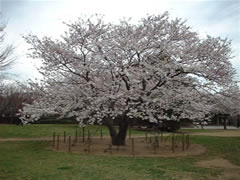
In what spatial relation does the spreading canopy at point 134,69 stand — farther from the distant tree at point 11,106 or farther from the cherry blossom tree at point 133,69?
the distant tree at point 11,106

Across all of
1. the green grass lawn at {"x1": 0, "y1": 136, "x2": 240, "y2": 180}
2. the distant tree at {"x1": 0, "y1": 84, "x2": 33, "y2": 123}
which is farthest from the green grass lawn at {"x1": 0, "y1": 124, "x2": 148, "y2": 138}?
the green grass lawn at {"x1": 0, "y1": 136, "x2": 240, "y2": 180}

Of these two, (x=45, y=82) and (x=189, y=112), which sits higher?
(x=45, y=82)

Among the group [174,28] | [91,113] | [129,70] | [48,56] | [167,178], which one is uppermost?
[174,28]

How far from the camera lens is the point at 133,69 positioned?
12.9 metres

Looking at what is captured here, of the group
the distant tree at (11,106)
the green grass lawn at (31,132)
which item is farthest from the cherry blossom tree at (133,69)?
the distant tree at (11,106)

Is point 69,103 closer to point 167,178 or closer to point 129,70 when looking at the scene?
point 129,70

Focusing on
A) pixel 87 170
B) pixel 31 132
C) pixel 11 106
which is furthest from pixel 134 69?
pixel 11 106

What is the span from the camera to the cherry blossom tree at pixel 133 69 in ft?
42.4

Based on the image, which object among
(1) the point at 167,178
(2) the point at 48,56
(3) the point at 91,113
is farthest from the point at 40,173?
(2) the point at 48,56

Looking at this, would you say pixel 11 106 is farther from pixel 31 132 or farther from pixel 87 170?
pixel 87 170

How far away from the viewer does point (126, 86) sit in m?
13.3

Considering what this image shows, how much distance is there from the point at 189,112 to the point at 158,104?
201cm

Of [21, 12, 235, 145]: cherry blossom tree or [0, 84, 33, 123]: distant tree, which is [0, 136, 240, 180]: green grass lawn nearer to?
[21, 12, 235, 145]: cherry blossom tree

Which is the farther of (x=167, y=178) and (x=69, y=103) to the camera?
(x=69, y=103)
